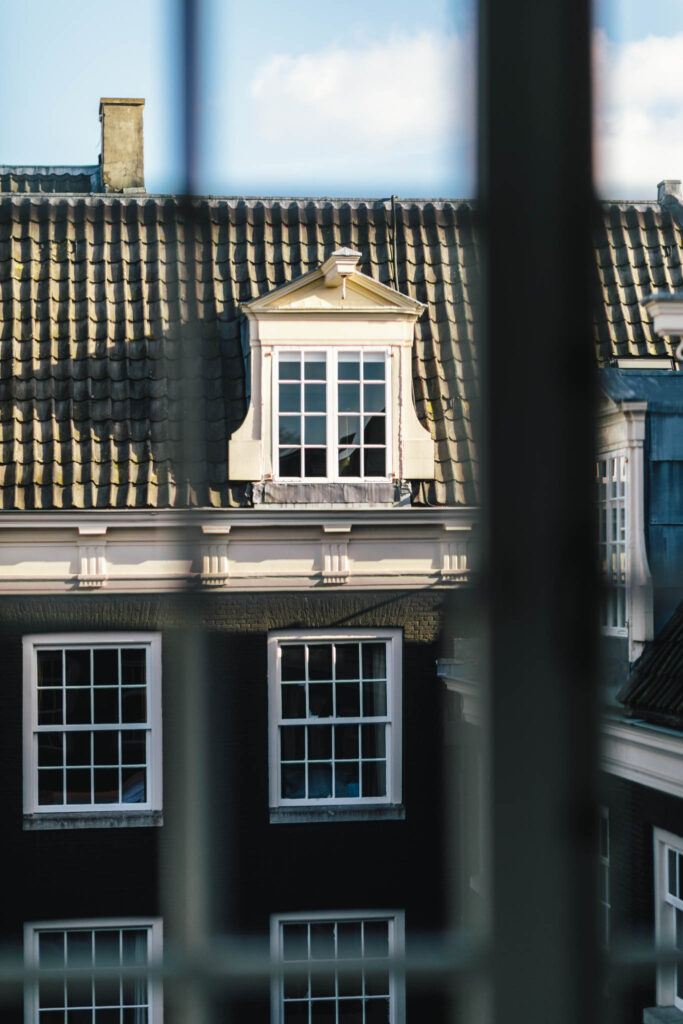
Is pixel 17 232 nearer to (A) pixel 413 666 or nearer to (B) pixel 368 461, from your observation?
(B) pixel 368 461

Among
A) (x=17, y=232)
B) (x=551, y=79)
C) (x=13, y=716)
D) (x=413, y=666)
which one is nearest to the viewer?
(x=551, y=79)

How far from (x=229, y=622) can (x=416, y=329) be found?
1071 mm

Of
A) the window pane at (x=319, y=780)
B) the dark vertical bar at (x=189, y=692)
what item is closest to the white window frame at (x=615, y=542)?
the dark vertical bar at (x=189, y=692)

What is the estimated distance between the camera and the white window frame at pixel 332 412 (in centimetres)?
347

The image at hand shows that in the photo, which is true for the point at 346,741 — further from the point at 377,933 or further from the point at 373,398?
the point at 373,398

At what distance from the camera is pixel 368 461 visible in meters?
3.47

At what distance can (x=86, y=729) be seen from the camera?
3051 mm

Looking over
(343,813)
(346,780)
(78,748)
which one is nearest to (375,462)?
(346,780)

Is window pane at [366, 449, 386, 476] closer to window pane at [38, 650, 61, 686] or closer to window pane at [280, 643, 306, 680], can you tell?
window pane at [280, 643, 306, 680]

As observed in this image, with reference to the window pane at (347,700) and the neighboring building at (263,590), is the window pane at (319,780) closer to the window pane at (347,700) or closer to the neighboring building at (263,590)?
the neighboring building at (263,590)

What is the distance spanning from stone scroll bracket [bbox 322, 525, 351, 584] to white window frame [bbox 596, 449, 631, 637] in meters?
3.08

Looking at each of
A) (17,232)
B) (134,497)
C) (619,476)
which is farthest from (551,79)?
(134,497)

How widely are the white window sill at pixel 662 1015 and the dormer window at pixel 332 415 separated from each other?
302 cm

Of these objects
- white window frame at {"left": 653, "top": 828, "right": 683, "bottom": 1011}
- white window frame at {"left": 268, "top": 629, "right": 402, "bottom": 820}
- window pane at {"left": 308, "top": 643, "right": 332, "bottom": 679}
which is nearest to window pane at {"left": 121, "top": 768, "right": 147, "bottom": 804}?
white window frame at {"left": 268, "top": 629, "right": 402, "bottom": 820}
